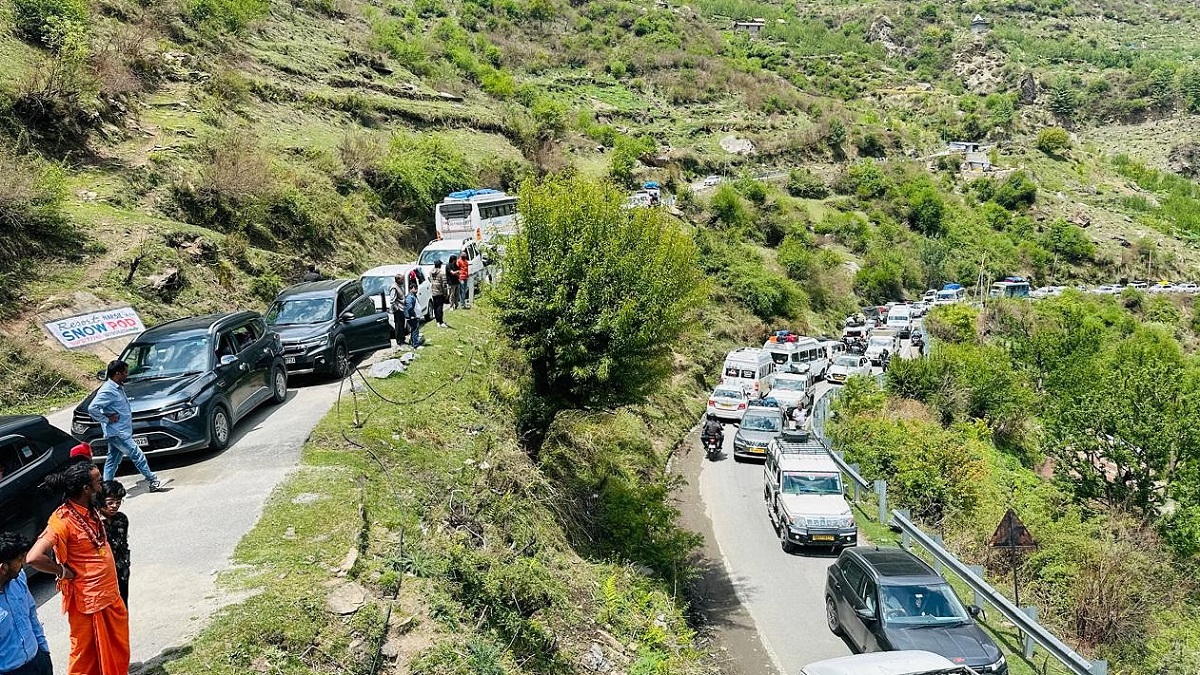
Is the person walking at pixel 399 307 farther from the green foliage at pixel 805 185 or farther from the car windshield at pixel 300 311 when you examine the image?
the green foliage at pixel 805 185

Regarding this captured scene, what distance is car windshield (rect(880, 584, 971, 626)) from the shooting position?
12.3 m

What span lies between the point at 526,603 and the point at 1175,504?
120 ft

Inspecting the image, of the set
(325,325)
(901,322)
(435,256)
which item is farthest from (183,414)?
(901,322)

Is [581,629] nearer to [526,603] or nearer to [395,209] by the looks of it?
[526,603]

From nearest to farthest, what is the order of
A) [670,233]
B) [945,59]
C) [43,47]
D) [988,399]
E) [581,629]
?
1. [581,629]
2. [670,233]
3. [43,47]
4. [988,399]
5. [945,59]

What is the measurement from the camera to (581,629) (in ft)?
39.0

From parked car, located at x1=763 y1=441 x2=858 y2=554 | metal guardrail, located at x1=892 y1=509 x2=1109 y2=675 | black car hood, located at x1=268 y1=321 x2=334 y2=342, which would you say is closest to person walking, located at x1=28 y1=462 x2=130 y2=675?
black car hood, located at x1=268 y1=321 x2=334 y2=342

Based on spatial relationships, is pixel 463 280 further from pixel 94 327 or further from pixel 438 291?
pixel 94 327

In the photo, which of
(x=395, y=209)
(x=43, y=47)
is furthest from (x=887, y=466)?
(x=43, y=47)

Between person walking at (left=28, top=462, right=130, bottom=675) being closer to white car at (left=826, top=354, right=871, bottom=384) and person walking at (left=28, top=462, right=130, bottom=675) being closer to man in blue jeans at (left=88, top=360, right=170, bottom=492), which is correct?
man in blue jeans at (left=88, top=360, right=170, bottom=492)

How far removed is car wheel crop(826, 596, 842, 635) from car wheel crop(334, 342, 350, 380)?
38.4 feet

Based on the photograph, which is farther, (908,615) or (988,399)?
(988,399)

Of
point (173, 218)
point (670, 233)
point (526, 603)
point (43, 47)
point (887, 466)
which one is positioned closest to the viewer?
point (526, 603)

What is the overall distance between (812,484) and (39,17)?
30867 millimetres
